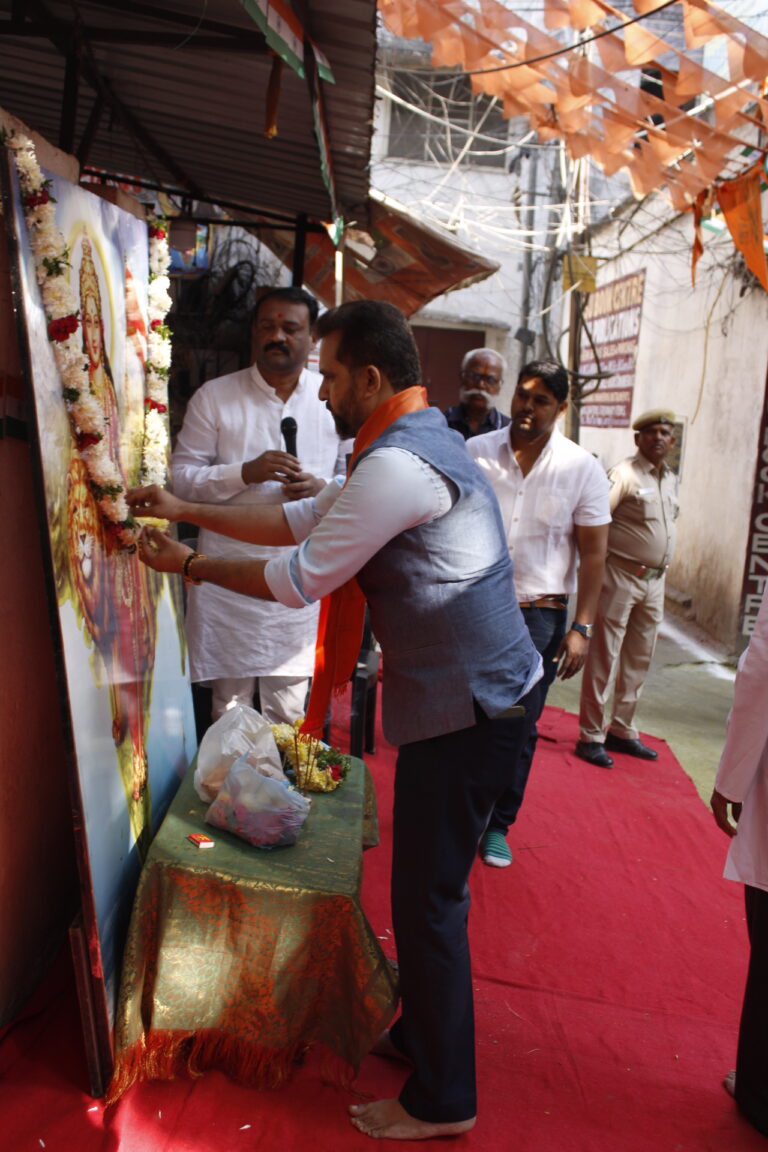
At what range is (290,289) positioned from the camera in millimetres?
3854

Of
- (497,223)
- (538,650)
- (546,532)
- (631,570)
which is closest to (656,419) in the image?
(631,570)

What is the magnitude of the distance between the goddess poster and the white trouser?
0.74m

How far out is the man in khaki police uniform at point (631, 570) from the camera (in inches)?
221

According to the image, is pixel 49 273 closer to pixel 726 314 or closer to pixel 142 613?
pixel 142 613

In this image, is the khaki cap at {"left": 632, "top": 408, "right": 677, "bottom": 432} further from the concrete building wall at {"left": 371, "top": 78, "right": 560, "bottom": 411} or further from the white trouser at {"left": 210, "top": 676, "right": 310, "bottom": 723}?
the concrete building wall at {"left": 371, "top": 78, "right": 560, "bottom": 411}

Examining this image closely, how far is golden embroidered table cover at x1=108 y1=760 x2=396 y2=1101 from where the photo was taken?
2377 millimetres

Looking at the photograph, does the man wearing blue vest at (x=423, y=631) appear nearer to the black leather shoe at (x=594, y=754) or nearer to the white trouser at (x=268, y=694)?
the white trouser at (x=268, y=694)

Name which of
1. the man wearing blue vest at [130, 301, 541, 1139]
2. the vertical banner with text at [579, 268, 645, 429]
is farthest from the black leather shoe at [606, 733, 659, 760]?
the vertical banner with text at [579, 268, 645, 429]

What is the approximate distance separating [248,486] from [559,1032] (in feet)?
6.96

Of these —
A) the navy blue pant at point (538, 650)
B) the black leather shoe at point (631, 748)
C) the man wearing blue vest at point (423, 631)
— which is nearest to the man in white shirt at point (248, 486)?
the navy blue pant at point (538, 650)

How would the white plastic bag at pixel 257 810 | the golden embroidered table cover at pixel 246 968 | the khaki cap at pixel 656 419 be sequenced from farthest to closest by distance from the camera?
the khaki cap at pixel 656 419 < the white plastic bag at pixel 257 810 < the golden embroidered table cover at pixel 246 968

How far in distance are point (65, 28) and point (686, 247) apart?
924cm

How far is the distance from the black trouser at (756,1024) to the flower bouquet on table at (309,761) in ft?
4.13

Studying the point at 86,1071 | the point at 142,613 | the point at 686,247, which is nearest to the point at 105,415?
the point at 142,613
